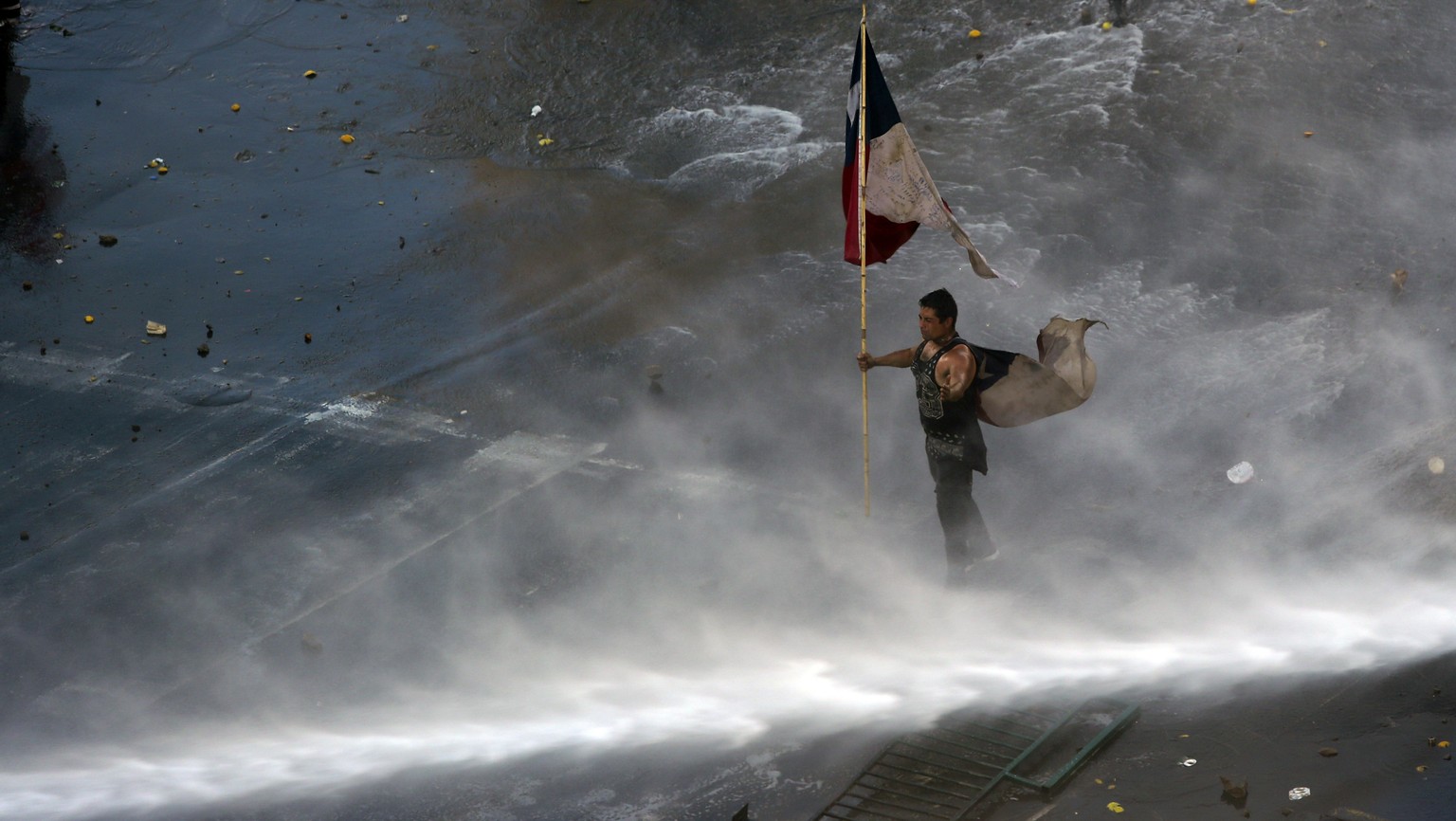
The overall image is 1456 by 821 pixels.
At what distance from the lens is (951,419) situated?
22.6ft

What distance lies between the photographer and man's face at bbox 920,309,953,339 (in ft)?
22.1

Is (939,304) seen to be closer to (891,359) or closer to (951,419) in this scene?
(891,359)

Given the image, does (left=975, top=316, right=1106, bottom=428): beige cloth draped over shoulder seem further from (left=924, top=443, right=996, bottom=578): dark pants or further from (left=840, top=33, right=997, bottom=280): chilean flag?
(left=840, top=33, right=997, bottom=280): chilean flag

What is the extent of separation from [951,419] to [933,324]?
20.2 inches

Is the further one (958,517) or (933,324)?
(958,517)

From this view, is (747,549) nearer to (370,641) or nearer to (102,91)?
(370,641)

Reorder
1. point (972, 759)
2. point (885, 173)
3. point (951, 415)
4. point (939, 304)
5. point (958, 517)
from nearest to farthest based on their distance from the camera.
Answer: point (972, 759) → point (939, 304) → point (951, 415) → point (958, 517) → point (885, 173)

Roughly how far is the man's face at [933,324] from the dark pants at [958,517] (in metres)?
0.63

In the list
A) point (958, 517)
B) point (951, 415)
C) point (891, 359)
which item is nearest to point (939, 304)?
point (891, 359)

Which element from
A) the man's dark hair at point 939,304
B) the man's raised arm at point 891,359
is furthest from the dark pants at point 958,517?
the man's dark hair at point 939,304

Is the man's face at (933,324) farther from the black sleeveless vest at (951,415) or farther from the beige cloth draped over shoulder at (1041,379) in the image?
the beige cloth draped over shoulder at (1041,379)

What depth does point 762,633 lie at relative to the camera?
22.7ft

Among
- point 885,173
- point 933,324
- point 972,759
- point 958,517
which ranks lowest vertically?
point 972,759

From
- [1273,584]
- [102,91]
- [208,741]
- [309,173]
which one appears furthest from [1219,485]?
[102,91]
